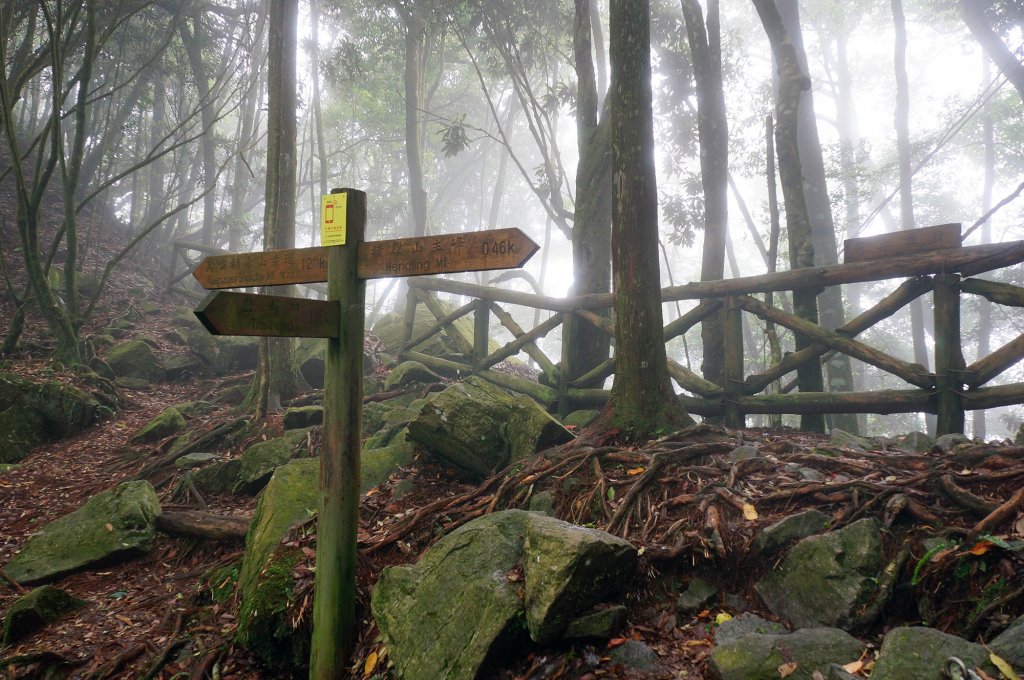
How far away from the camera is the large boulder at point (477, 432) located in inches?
185

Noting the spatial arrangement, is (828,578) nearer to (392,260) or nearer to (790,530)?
(790,530)

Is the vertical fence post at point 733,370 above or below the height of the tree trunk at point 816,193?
below

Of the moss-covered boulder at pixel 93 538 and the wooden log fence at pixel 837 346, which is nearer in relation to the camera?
the wooden log fence at pixel 837 346

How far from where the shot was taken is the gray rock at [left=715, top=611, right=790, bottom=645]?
2492 mm

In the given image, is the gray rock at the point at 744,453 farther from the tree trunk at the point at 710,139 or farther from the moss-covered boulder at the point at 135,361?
the moss-covered boulder at the point at 135,361

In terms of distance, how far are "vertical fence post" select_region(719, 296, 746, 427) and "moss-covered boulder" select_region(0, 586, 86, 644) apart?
19.6 feet

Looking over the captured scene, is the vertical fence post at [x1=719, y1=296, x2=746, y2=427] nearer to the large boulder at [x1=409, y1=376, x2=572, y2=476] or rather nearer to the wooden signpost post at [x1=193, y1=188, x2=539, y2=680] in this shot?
the large boulder at [x1=409, y1=376, x2=572, y2=476]

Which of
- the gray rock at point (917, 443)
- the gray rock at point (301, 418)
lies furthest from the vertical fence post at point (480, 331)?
the gray rock at point (917, 443)

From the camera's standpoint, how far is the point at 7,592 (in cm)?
439

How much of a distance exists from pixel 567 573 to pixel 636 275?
9.62ft

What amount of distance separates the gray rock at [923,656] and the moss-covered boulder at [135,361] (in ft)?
36.5

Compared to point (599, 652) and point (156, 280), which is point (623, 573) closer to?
point (599, 652)

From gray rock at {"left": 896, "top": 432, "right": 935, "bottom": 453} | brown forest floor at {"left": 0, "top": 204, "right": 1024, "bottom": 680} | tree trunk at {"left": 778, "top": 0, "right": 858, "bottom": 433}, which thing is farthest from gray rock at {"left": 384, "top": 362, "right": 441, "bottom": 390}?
tree trunk at {"left": 778, "top": 0, "right": 858, "bottom": 433}

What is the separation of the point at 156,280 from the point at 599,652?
17341 millimetres
